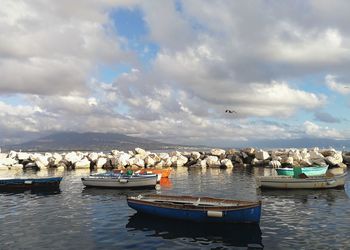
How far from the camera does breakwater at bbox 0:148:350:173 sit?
8822 cm

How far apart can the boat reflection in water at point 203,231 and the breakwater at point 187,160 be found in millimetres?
53612

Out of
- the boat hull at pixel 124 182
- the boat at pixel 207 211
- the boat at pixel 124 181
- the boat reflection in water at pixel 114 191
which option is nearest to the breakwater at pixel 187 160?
the boat at pixel 124 181

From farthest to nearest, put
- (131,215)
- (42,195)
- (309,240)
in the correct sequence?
(42,195) → (131,215) → (309,240)

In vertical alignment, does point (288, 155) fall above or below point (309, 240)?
above

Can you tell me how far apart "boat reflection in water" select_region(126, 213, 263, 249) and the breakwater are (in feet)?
176

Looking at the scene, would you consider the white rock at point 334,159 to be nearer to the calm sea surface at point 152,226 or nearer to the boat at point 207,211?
the calm sea surface at point 152,226

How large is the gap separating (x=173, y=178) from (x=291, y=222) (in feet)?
123

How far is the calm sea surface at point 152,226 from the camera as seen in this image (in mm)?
27172

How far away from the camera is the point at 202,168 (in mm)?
89625

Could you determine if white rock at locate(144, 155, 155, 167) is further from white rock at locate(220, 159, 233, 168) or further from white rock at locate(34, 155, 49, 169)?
white rock at locate(34, 155, 49, 169)

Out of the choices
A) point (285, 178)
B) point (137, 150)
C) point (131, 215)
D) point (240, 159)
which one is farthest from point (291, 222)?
point (137, 150)

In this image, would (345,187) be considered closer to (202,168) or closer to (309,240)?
(309,240)

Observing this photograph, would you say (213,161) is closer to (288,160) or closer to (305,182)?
(288,160)

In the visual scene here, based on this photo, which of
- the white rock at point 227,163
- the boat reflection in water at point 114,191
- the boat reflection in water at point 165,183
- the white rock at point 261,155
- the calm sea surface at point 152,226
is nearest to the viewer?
the calm sea surface at point 152,226
